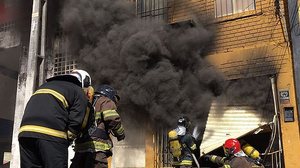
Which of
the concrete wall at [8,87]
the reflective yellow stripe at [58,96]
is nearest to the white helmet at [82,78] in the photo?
the reflective yellow stripe at [58,96]

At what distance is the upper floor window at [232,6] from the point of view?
8.42 metres

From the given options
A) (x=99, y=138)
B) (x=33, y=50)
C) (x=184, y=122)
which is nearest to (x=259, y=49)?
(x=184, y=122)

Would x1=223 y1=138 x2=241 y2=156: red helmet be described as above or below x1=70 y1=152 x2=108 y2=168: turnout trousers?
above

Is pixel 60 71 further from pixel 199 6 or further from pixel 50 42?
pixel 199 6

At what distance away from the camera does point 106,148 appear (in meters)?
4.91

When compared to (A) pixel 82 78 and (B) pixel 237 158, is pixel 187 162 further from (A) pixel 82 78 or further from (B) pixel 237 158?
(A) pixel 82 78

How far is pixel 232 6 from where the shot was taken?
8.62 meters

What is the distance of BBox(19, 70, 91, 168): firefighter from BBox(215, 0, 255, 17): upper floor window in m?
5.59

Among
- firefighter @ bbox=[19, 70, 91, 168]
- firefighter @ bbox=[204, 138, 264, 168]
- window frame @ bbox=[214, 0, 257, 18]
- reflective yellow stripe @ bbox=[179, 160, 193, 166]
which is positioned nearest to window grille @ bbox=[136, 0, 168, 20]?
window frame @ bbox=[214, 0, 257, 18]

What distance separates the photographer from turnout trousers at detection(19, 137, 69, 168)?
352 cm

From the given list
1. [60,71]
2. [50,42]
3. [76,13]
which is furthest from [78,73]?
[50,42]

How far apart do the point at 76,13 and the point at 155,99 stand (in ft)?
11.0

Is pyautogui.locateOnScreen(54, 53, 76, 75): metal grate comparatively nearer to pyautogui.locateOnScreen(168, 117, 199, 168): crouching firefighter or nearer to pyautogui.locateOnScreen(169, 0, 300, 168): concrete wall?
pyautogui.locateOnScreen(169, 0, 300, 168): concrete wall

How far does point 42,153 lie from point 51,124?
285mm
